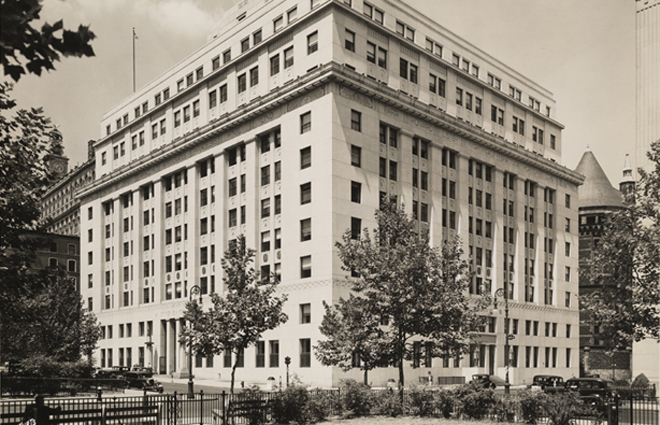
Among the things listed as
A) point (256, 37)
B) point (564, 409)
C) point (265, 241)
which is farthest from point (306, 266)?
point (564, 409)

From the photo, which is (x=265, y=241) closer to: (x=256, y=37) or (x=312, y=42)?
(x=312, y=42)

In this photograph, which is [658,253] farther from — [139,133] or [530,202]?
[139,133]

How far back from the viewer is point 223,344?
37.6 metres

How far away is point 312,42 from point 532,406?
42.4m

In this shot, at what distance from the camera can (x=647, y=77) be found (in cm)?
4638

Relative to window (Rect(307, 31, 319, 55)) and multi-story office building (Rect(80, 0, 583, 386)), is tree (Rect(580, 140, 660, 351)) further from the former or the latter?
window (Rect(307, 31, 319, 55))

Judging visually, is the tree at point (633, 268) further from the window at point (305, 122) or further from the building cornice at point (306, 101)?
the window at point (305, 122)

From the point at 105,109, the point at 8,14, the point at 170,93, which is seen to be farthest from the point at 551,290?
the point at 8,14

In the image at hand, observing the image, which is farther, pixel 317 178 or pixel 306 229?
pixel 306 229

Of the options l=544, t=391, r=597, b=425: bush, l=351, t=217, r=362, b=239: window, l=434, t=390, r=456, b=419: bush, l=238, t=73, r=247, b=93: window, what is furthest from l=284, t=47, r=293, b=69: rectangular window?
l=544, t=391, r=597, b=425: bush

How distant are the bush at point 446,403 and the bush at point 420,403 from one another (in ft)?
1.18

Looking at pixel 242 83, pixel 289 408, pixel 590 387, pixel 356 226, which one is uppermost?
pixel 242 83

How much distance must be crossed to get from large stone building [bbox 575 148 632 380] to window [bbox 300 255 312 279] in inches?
2100

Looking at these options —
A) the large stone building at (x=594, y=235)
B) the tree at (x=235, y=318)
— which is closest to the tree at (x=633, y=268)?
the tree at (x=235, y=318)
